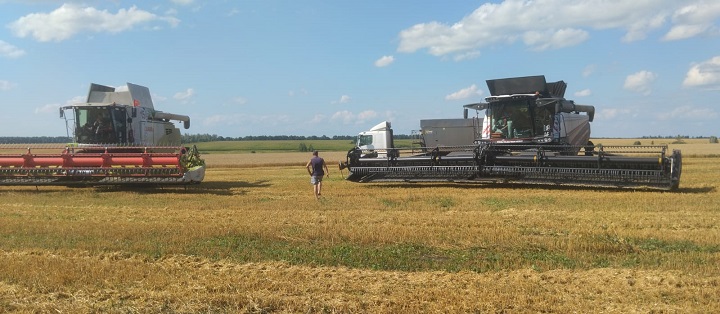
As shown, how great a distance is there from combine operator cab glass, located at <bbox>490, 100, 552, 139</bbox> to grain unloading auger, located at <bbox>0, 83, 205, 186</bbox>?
8802 mm

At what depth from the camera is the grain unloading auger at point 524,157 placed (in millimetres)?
13320

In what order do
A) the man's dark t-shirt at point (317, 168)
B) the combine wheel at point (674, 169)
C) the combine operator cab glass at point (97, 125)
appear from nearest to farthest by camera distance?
the combine wheel at point (674, 169) < the man's dark t-shirt at point (317, 168) < the combine operator cab glass at point (97, 125)

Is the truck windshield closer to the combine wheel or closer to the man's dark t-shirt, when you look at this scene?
the man's dark t-shirt

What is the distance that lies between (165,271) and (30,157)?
40.8 feet

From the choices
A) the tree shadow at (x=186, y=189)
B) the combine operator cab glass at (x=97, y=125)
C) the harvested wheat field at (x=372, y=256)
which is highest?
the combine operator cab glass at (x=97, y=125)

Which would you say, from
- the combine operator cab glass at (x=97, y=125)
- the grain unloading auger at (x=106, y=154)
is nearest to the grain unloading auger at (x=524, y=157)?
the grain unloading auger at (x=106, y=154)

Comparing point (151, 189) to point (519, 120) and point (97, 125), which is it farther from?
point (519, 120)

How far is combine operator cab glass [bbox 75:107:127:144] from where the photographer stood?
57.3ft

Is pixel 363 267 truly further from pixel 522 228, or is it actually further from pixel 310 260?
pixel 522 228

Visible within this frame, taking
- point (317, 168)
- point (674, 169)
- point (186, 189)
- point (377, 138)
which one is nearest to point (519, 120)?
point (674, 169)

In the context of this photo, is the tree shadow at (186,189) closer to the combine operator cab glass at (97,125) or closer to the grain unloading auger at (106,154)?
the grain unloading auger at (106,154)

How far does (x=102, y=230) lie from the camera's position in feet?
28.7

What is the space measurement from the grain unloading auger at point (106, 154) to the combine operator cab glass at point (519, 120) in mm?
8802

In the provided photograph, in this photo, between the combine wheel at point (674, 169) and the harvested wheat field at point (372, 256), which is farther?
the combine wheel at point (674, 169)
